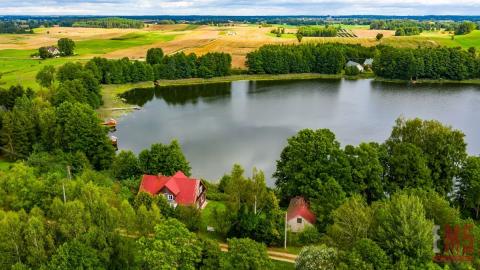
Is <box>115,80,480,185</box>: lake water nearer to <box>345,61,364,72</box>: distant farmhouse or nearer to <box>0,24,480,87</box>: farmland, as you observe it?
<box>345,61,364,72</box>: distant farmhouse

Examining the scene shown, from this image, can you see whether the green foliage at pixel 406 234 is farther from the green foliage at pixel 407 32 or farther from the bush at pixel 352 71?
the green foliage at pixel 407 32

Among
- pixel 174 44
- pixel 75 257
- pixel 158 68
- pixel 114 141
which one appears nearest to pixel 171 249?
pixel 75 257

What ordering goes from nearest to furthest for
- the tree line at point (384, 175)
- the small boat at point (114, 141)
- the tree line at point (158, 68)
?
1. the tree line at point (384, 175)
2. the small boat at point (114, 141)
3. the tree line at point (158, 68)

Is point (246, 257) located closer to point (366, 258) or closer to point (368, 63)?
point (366, 258)

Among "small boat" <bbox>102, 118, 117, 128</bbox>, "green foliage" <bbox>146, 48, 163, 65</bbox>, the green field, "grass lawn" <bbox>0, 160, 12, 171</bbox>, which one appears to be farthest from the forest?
"green foliage" <bbox>146, 48, 163, 65</bbox>

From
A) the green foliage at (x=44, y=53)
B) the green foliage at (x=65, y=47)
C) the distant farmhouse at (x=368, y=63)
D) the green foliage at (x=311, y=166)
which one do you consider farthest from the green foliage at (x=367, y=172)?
the green foliage at (x=65, y=47)

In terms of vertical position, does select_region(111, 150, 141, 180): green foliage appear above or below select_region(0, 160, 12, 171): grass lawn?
above
